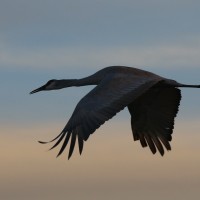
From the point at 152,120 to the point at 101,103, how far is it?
13.2 ft

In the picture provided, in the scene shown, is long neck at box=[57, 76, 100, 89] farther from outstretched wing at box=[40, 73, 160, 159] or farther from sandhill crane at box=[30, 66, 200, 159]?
outstretched wing at box=[40, 73, 160, 159]

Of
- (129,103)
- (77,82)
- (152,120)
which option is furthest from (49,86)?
(129,103)

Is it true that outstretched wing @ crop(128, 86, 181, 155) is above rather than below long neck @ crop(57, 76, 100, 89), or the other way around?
below

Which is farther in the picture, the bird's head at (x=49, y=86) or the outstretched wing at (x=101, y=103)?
the bird's head at (x=49, y=86)

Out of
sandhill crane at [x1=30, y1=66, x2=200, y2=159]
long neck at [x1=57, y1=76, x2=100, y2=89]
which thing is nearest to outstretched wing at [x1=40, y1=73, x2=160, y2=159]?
sandhill crane at [x1=30, y1=66, x2=200, y2=159]

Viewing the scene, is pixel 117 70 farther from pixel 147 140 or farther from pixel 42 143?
pixel 42 143

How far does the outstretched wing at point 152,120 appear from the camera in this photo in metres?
21.9

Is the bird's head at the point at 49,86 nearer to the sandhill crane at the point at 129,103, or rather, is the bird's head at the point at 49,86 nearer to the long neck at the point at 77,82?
the sandhill crane at the point at 129,103

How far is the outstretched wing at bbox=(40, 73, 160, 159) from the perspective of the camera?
1762cm

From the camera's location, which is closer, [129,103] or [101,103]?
[101,103]

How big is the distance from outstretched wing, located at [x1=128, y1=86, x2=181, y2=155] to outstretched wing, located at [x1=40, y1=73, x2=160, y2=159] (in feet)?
A: 6.57

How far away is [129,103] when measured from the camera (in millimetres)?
18812

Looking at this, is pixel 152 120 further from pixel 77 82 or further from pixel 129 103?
pixel 129 103

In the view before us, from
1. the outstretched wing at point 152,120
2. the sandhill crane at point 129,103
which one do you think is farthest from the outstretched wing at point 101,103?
the outstretched wing at point 152,120
